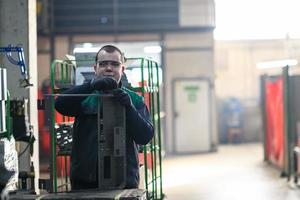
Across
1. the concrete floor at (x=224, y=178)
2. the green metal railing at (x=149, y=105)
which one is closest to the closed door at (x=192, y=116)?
the concrete floor at (x=224, y=178)

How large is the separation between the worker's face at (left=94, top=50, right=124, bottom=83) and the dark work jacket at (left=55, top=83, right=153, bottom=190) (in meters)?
0.13

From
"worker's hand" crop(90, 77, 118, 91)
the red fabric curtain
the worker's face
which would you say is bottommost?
the red fabric curtain

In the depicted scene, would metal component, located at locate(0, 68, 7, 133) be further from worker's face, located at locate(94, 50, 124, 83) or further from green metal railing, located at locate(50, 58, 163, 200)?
worker's face, located at locate(94, 50, 124, 83)

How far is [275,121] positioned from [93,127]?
6.75 metres

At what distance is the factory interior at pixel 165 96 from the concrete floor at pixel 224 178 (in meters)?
0.02

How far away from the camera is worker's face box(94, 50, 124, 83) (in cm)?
326

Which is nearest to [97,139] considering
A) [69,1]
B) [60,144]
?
[60,144]

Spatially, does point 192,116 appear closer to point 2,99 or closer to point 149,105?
point 149,105

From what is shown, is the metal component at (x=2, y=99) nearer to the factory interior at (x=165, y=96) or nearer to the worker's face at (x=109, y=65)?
the factory interior at (x=165, y=96)

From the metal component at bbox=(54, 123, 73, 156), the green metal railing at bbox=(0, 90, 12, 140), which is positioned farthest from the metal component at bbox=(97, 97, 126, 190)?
the metal component at bbox=(54, 123, 73, 156)

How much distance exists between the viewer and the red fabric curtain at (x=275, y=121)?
9000 mm

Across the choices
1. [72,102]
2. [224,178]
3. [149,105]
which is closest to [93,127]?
[72,102]

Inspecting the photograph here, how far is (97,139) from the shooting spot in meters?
3.17

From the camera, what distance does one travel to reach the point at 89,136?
3.22 m
